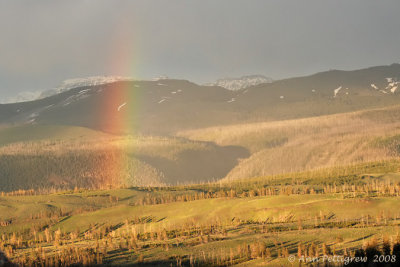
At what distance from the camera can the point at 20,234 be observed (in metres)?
79.1

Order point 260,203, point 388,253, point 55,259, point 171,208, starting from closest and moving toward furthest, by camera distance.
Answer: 1. point 388,253
2. point 55,259
3. point 260,203
4. point 171,208

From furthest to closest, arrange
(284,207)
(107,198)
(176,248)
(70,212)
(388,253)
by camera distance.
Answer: (107,198)
(70,212)
(284,207)
(176,248)
(388,253)

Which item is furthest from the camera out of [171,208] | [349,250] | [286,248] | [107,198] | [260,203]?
[107,198]

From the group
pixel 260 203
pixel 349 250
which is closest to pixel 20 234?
pixel 260 203

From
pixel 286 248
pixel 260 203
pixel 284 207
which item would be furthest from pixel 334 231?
pixel 260 203

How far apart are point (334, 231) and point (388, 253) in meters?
12.8

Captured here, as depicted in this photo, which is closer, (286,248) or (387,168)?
(286,248)

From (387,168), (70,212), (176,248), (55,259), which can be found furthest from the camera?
(387,168)

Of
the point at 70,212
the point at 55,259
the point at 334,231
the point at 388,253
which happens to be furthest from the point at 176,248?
the point at 70,212

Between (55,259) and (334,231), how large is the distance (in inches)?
972

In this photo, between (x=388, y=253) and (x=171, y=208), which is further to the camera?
(x=171, y=208)

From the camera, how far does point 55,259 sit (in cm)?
4819

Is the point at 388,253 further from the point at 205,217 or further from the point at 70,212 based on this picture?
the point at 70,212

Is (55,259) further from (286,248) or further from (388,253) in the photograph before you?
(388,253)
